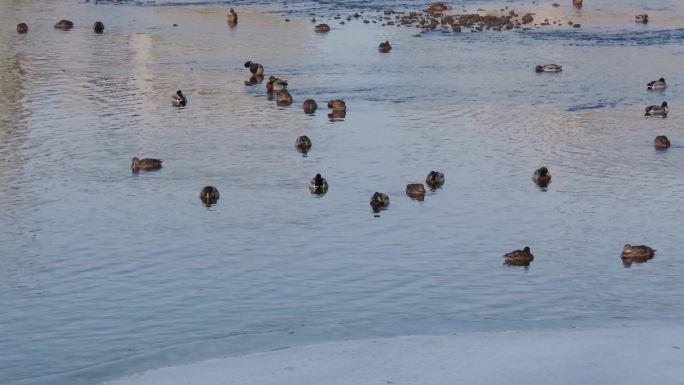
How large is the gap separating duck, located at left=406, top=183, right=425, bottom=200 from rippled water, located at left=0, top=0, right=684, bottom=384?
24 cm

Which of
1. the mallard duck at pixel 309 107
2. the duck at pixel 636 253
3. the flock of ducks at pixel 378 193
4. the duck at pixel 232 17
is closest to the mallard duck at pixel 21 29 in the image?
the duck at pixel 232 17

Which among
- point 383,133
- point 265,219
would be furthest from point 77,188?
point 383,133

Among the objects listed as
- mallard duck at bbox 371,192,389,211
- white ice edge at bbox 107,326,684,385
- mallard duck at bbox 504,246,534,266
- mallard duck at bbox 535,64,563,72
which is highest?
mallard duck at bbox 535,64,563,72

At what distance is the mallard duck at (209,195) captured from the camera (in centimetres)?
2633

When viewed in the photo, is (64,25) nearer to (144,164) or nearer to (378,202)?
(144,164)

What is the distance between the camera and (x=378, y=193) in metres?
26.0

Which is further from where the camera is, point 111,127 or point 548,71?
point 548,71

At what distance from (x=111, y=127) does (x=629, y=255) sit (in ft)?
50.3

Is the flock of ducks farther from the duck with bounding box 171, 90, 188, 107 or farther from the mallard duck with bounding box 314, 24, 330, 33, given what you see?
the mallard duck with bounding box 314, 24, 330, 33

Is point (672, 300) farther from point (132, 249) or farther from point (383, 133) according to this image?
point (383, 133)

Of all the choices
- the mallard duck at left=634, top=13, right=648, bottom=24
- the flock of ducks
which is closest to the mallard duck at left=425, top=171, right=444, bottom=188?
the flock of ducks

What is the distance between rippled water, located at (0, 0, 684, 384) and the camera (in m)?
19.6

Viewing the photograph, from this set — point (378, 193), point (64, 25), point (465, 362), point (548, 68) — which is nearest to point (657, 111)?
point (548, 68)

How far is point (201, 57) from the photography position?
45.5 m
